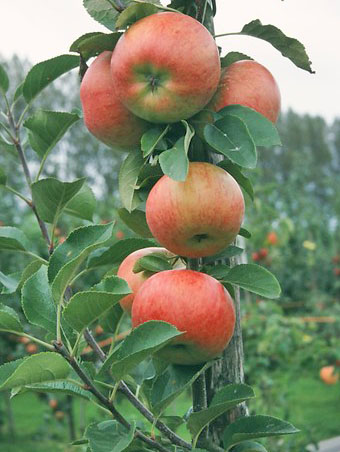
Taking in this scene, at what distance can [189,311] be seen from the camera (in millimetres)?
773

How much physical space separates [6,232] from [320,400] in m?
5.20

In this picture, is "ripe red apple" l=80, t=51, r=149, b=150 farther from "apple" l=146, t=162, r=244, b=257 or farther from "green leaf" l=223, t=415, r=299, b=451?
"green leaf" l=223, t=415, r=299, b=451

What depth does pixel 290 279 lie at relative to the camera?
27.5 feet

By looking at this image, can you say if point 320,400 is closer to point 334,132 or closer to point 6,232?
point 6,232

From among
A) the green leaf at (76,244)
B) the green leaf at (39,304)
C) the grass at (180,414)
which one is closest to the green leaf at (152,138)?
the green leaf at (76,244)

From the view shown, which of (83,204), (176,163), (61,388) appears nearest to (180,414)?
A: (83,204)

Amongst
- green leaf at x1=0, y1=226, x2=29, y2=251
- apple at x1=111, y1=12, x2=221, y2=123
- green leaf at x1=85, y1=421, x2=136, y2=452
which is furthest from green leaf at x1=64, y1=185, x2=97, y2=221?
green leaf at x1=85, y1=421, x2=136, y2=452

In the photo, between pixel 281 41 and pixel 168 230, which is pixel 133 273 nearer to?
pixel 168 230

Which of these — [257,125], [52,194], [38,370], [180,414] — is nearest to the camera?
[38,370]

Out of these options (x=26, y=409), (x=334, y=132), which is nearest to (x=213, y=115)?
(x=26, y=409)

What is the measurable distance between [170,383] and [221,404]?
9 cm

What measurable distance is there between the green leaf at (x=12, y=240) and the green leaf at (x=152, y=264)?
0.26m

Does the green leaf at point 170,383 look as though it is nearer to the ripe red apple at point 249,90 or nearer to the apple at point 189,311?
the apple at point 189,311

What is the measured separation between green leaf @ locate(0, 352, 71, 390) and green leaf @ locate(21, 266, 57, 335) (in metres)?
0.09
